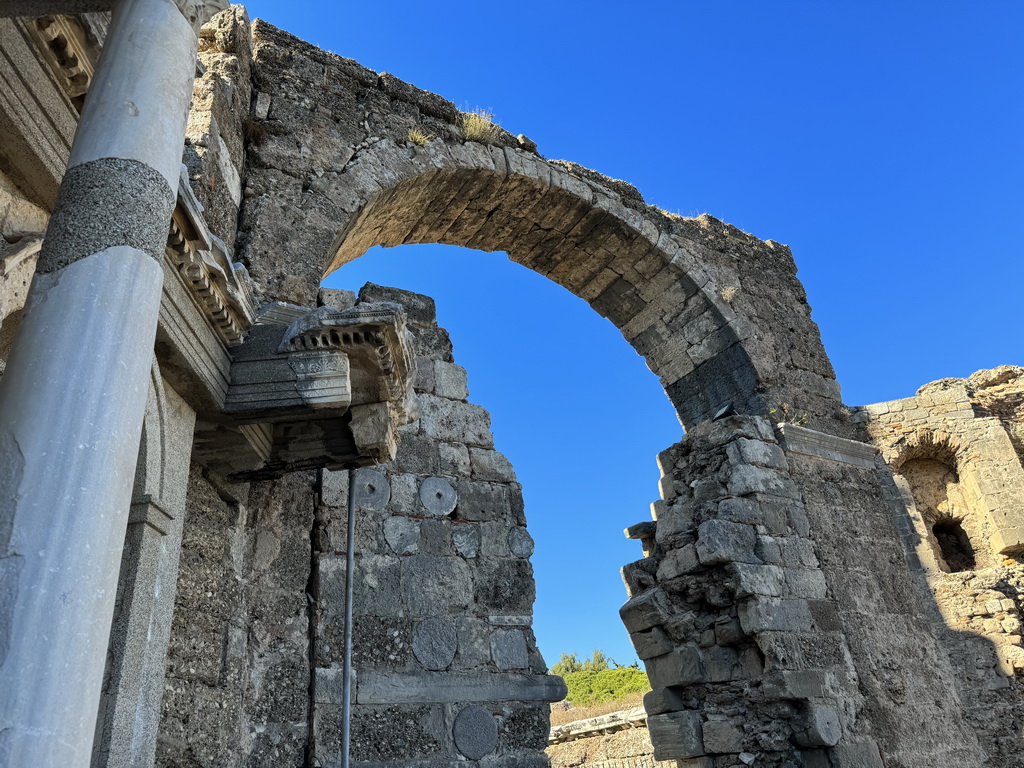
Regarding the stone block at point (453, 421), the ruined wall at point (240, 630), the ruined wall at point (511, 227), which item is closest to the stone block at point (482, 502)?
the stone block at point (453, 421)

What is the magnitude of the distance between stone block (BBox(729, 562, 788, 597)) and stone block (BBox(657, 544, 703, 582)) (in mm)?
349

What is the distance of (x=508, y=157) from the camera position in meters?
6.58

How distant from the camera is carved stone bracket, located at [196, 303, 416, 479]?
3.22 meters

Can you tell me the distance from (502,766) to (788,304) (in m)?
5.66

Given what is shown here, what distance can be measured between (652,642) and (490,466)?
232 cm

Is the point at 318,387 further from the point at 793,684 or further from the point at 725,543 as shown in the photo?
the point at 793,684

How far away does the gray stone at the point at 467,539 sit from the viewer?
4557mm

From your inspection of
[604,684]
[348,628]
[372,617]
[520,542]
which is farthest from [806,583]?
[604,684]

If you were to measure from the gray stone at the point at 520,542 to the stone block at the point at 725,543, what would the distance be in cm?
174

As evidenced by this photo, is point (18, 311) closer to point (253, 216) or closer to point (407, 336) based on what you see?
point (407, 336)

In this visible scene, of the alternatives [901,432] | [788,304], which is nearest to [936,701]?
[788,304]

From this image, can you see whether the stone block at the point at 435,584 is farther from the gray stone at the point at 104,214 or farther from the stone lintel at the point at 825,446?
the stone lintel at the point at 825,446

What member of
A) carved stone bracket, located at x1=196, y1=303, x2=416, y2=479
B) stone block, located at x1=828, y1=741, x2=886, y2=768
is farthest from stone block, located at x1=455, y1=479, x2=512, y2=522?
stone block, located at x1=828, y1=741, x2=886, y2=768

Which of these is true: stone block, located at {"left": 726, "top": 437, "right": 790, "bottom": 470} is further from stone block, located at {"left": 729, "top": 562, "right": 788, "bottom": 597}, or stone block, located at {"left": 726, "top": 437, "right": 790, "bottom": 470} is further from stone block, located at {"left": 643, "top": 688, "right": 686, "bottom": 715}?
stone block, located at {"left": 643, "top": 688, "right": 686, "bottom": 715}
